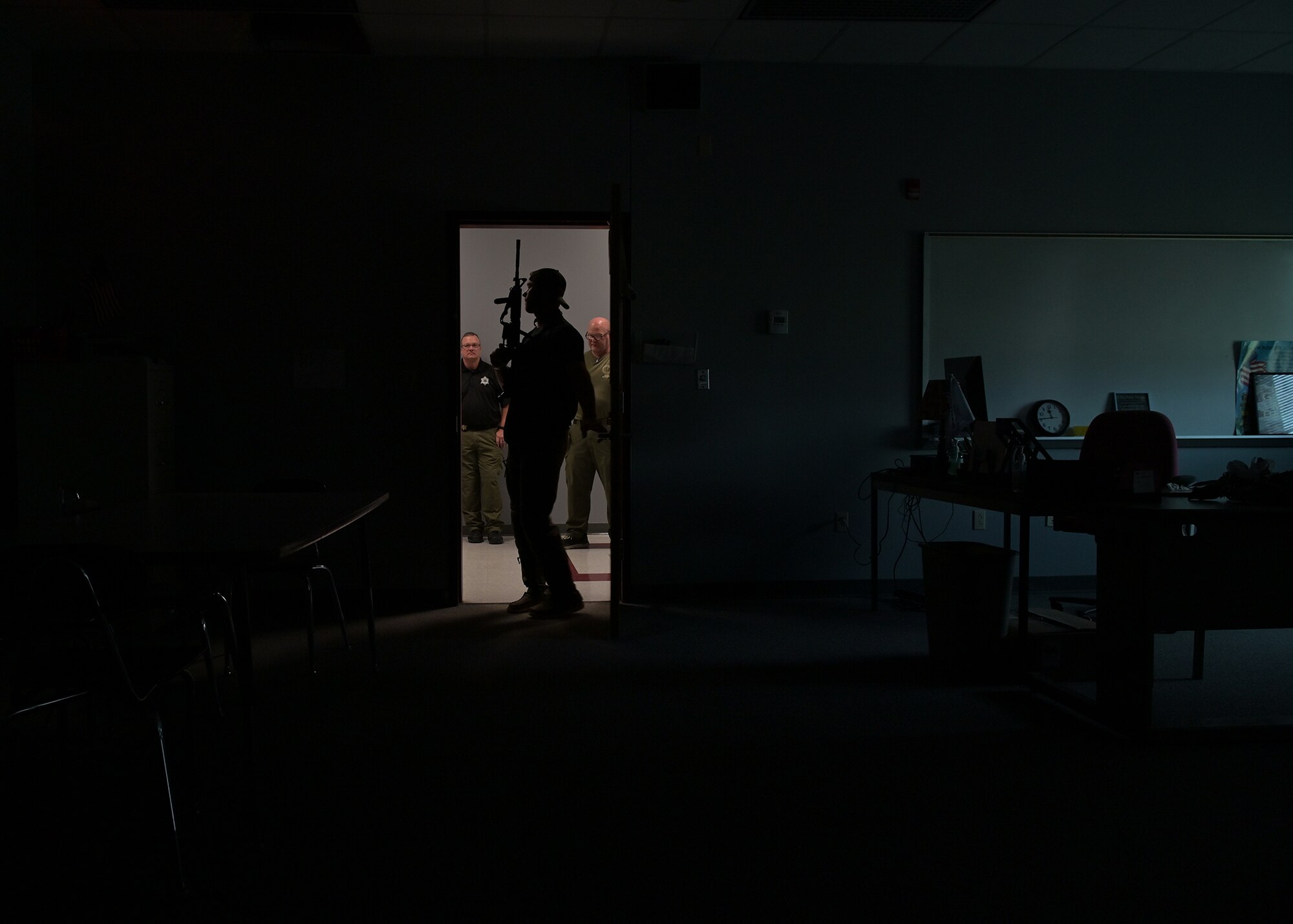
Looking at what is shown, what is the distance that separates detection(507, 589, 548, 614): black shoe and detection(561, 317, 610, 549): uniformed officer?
5.11 feet

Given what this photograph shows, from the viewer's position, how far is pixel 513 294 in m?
4.25

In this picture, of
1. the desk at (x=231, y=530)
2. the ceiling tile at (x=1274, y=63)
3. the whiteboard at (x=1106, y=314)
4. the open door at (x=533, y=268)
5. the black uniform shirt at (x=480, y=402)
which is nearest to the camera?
the desk at (x=231, y=530)

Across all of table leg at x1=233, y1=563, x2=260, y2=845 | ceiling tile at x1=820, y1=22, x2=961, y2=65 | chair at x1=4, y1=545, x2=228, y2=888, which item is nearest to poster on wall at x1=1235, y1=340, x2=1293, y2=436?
ceiling tile at x1=820, y1=22, x2=961, y2=65

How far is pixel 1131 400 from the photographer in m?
4.61

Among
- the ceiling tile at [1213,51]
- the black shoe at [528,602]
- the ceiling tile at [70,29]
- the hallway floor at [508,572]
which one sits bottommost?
the hallway floor at [508,572]

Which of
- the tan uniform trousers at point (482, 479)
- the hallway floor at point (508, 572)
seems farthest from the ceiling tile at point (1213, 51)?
the tan uniform trousers at point (482, 479)

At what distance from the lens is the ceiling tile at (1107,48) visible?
4117 mm

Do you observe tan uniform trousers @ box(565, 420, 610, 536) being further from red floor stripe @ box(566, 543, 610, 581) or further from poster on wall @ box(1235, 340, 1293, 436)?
poster on wall @ box(1235, 340, 1293, 436)

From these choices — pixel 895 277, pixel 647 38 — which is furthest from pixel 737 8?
Answer: pixel 895 277

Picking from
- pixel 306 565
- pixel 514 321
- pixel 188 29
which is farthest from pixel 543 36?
pixel 306 565

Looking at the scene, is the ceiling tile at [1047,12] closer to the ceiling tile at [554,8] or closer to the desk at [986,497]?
the ceiling tile at [554,8]

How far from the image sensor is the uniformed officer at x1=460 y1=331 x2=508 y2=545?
6.39 metres

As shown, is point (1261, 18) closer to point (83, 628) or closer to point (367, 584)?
point (367, 584)

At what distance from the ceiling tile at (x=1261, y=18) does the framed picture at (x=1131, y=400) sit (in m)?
1.74
